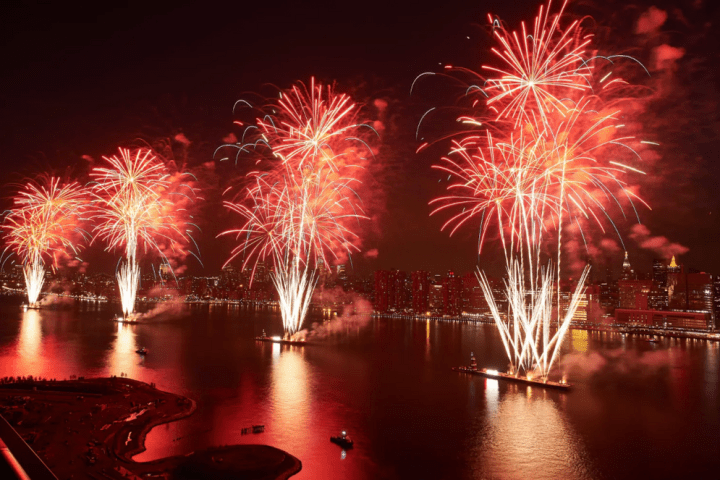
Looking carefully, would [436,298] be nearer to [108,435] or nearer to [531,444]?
[531,444]

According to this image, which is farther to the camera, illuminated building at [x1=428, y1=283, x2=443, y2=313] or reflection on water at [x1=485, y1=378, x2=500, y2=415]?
illuminated building at [x1=428, y1=283, x2=443, y2=313]

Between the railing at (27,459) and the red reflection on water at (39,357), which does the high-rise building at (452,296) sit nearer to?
the red reflection on water at (39,357)

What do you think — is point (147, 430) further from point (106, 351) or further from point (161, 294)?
point (161, 294)

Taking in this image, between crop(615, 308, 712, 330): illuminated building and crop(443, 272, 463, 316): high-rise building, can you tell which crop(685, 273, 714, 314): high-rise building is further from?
crop(443, 272, 463, 316): high-rise building

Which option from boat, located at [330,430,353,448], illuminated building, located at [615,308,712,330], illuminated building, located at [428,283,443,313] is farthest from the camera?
illuminated building, located at [428,283,443,313]

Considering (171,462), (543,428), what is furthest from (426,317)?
(171,462)

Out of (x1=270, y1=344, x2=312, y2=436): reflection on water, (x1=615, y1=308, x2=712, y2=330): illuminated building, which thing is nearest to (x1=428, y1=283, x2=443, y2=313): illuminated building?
(x1=615, y1=308, x2=712, y2=330): illuminated building
